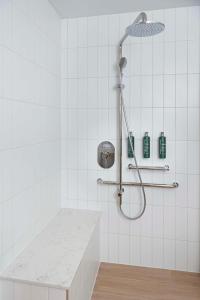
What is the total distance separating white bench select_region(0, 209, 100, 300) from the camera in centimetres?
134

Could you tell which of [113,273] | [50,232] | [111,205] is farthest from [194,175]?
→ [50,232]

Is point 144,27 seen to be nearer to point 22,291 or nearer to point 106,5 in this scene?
point 106,5

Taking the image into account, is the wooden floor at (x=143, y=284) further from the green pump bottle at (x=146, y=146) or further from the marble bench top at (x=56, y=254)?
the green pump bottle at (x=146, y=146)

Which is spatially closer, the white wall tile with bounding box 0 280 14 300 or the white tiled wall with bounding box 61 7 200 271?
the white wall tile with bounding box 0 280 14 300

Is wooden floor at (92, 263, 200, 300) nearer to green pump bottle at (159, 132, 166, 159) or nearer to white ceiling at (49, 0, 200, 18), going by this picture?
green pump bottle at (159, 132, 166, 159)

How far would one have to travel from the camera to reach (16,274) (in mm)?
1393

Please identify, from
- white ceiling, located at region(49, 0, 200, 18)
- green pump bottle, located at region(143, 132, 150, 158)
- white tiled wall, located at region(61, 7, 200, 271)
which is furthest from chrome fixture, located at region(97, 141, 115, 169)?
white ceiling, located at region(49, 0, 200, 18)

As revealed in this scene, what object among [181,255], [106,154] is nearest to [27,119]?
[106,154]

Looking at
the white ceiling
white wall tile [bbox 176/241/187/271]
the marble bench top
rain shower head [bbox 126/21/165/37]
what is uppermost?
the white ceiling

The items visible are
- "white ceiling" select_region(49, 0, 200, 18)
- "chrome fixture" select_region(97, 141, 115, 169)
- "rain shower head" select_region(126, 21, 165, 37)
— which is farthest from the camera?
"chrome fixture" select_region(97, 141, 115, 169)

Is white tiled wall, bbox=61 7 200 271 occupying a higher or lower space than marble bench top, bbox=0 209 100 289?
higher

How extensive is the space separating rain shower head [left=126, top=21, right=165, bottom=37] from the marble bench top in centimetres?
153

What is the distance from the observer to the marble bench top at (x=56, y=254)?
53.9 inches

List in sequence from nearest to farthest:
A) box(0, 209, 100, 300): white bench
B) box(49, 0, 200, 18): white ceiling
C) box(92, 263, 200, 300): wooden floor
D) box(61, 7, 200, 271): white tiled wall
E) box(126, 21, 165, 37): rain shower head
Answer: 1. box(0, 209, 100, 300): white bench
2. box(126, 21, 165, 37): rain shower head
3. box(92, 263, 200, 300): wooden floor
4. box(49, 0, 200, 18): white ceiling
5. box(61, 7, 200, 271): white tiled wall
